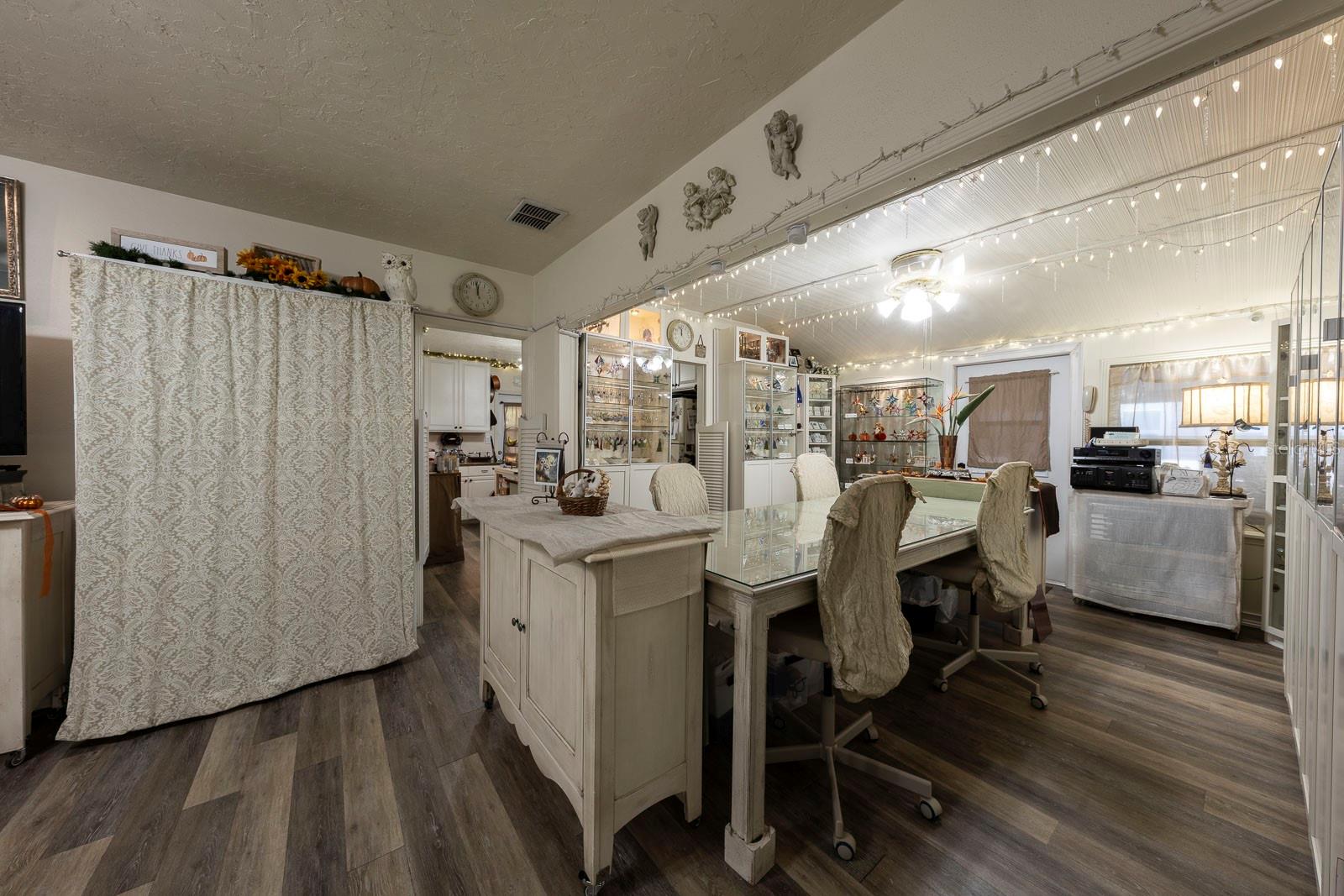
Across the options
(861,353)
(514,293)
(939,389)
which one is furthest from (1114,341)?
(514,293)

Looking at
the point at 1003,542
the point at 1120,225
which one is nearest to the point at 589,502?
the point at 1003,542

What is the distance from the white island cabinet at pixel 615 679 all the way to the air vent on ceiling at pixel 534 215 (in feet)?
6.78

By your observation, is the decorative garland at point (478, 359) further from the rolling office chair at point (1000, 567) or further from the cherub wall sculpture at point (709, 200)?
the rolling office chair at point (1000, 567)

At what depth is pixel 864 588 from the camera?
1524 mm

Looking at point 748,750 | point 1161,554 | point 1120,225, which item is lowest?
point 748,750

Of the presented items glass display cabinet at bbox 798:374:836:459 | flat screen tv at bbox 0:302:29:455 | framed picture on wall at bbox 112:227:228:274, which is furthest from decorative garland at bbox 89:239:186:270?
glass display cabinet at bbox 798:374:836:459

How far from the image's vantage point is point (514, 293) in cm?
371

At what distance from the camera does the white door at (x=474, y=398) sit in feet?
20.4

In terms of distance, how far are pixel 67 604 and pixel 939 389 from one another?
6.66 metres

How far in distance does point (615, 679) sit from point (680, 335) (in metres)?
3.94

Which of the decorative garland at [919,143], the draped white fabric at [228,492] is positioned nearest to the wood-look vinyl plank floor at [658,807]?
the draped white fabric at [228,492]

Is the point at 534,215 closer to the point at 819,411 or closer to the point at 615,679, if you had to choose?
the point at 615,679

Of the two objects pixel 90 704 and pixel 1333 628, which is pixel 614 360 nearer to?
pixel 90 704

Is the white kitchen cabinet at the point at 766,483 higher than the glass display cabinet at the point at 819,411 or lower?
lower
